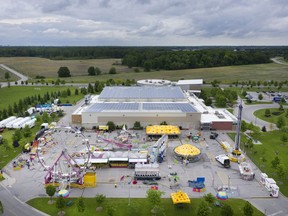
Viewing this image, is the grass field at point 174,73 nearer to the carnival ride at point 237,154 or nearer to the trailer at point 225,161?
the carnival ride at point 237,154

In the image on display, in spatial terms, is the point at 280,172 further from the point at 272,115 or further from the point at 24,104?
the point at 24,104

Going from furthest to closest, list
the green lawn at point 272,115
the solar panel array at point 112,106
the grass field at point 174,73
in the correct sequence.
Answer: the grass field at point 174,73
the green lawn at point 272,115
the solar panel array at point 112,106

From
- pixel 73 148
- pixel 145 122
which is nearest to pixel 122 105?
pixel 145 122

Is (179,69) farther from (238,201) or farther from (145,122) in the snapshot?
(238,201)

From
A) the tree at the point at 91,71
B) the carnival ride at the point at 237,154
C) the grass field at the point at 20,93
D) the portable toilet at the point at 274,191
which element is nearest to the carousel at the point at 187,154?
the carnival ride at the point at 237,154

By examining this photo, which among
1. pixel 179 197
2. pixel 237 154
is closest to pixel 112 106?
pixel 237 154
